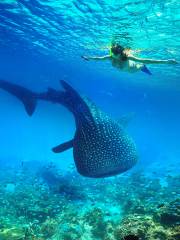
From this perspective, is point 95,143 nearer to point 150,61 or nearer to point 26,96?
point 150,61

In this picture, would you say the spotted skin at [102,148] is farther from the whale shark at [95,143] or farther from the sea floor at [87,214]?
the sea floor at [87,214]

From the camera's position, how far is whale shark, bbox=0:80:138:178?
6430 mm

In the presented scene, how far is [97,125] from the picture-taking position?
A: 727cm

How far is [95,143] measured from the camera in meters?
6.91

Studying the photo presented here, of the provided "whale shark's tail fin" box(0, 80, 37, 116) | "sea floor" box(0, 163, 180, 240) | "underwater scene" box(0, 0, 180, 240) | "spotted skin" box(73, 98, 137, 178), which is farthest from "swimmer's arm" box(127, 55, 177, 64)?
"whale shark's tail fin" box(0, 80, 37, 116)

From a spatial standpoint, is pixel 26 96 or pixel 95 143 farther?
pixel 26 96

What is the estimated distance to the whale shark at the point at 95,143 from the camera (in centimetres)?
643

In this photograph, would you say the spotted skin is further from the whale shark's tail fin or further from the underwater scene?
the whale shark's tail fin

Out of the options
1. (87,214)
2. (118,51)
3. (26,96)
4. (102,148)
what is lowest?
(87,214)

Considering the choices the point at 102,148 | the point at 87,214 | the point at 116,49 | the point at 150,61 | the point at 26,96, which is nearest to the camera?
the point at 150,61

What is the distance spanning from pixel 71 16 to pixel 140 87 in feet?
101

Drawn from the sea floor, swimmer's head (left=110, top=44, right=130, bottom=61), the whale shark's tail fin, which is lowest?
the sea floor

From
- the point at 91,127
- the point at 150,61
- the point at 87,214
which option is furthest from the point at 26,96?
Result: the point at 150,61

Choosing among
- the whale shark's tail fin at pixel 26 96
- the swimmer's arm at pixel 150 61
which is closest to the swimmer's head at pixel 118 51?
the swimmer's arm at pixel 150 61
